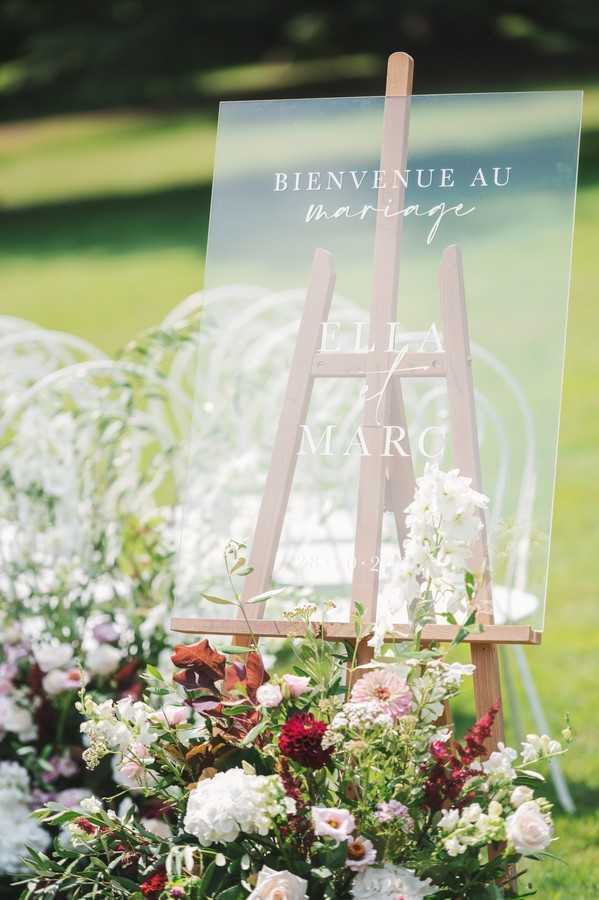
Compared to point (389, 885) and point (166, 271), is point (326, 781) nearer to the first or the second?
point (389, 885)

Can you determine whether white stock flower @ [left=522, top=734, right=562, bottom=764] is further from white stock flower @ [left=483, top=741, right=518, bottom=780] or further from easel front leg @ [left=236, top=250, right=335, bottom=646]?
easel front leg @ [left=236, top=250, right=335, bottom=646]

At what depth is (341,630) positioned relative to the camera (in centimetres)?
209

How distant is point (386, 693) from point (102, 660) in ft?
4.22

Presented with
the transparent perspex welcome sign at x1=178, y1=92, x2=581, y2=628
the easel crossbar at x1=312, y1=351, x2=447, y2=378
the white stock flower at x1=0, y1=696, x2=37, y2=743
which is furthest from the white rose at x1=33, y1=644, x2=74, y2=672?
the easel crossbar at x1=312, y1=351, x2=447, y2=378

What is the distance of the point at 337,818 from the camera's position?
5.76ft

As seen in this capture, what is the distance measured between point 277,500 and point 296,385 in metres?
0.20

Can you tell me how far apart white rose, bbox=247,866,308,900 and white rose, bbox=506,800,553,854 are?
0.95 ft

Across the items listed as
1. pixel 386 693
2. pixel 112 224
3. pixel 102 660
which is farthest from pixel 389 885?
pixel 112 224

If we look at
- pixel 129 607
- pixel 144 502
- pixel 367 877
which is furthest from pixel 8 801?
pixel 367 877

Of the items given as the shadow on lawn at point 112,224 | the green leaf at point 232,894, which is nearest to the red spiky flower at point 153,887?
the green leaf at point 232,894

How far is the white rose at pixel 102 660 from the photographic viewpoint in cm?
299

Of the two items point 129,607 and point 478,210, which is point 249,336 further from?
point 478,210

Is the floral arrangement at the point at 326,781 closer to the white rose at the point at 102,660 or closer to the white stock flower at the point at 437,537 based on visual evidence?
the white stock flower at the point at 437,537

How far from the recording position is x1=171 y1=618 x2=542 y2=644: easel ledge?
2037 mm
